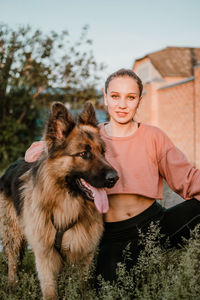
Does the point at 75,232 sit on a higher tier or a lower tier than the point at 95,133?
lower

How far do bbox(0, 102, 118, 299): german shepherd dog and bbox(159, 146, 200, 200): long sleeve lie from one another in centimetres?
67

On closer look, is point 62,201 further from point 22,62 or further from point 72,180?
point 22,62

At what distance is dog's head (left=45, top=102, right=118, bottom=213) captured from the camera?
2.52m

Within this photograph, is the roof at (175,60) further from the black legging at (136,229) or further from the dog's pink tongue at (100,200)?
the dog's pink tongue at (100,200)

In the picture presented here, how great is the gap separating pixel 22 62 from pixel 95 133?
45.6 feet

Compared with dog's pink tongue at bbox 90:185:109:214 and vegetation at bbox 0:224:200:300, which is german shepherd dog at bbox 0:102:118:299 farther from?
vegetation at bbox 0:224:200:300

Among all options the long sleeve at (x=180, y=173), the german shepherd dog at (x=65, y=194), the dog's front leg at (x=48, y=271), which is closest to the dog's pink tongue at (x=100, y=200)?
the german shepherd dog at (x=65, y=194)

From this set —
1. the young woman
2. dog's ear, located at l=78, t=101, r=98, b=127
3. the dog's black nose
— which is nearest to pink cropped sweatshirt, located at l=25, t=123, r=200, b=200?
the young woman

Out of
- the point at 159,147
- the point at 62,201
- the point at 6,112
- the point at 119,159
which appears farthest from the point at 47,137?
the point at 6,112

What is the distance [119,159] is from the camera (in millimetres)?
3057

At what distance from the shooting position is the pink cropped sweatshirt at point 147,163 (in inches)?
114

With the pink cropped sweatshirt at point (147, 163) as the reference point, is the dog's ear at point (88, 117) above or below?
above

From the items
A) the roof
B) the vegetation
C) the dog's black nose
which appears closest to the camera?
the vegetation

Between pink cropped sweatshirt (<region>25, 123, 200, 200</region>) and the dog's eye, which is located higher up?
the dog's eye
